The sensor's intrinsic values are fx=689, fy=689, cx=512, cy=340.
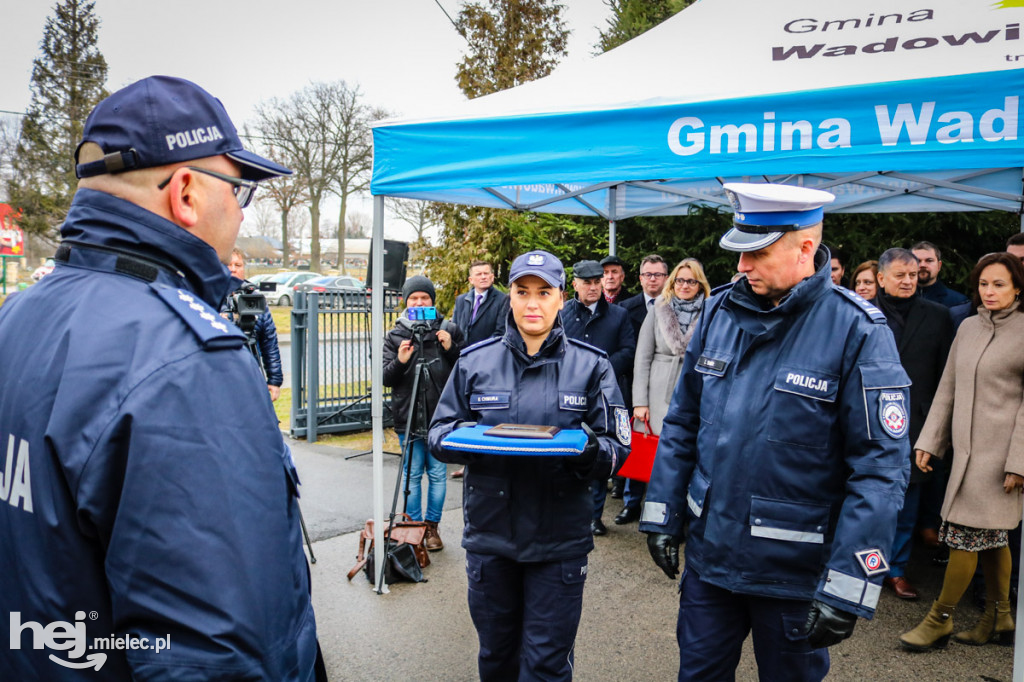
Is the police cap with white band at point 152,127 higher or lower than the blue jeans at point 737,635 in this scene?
higher

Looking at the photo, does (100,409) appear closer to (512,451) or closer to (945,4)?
(512,451)

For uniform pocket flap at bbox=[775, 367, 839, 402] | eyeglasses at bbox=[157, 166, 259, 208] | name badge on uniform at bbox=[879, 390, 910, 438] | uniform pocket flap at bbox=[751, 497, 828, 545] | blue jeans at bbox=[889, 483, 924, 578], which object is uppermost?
eyeglasses at bbox=[157, 166, 259, 208]

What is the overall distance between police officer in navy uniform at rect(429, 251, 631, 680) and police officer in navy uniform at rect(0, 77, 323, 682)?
145 centimetres

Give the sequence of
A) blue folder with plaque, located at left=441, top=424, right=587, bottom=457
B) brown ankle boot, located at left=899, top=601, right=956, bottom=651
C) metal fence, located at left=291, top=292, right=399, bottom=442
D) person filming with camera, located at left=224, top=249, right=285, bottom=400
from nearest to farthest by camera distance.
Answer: blue folder with plaque, located at left=441, top=424, right=587, bottom=457 → brown ankle boot, located at left=899, top=601, right=956, bottom=651 → person filming with camera, located at left=224, top=249, right=285, bottom=400 → metal fence, located at left=291, top=292, right=399, bottom=442

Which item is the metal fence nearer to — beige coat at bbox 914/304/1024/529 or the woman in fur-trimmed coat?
the woman in fur-trimmed coat

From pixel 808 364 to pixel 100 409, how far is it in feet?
6.34

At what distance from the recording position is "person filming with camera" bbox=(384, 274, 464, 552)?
4.90m

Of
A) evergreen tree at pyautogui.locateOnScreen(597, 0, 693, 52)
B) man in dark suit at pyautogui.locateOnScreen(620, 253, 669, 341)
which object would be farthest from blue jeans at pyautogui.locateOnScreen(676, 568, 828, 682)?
evergreen tree at pyautogui.locateOnScreen(597, 0, 693, 52)

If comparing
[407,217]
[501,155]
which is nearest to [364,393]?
[501,155]

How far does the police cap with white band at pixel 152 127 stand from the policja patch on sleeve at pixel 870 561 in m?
1.98

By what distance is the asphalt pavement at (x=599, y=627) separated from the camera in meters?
3.48

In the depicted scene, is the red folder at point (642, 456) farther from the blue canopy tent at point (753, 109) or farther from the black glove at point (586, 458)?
the black glove at point (586, 458)

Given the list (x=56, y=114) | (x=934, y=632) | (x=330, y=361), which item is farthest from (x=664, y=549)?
(x=56, y=114)
